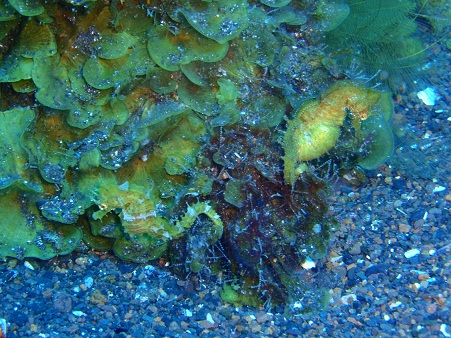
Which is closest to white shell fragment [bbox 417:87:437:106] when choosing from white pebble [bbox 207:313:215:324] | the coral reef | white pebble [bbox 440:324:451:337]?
the coral reef

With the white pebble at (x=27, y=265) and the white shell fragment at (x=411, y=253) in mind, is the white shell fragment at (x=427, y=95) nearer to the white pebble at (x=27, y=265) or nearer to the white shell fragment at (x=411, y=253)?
the white shell fragment at (x=411, y=253)

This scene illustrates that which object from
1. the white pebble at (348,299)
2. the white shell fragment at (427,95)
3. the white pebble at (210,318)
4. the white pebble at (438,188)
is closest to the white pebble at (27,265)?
the white pebble at (210,318)

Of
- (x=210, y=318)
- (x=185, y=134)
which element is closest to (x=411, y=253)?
(x=210, y=318)

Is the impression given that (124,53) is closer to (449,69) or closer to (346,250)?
(346,250)

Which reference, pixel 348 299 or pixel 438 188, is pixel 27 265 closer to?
pixel 348 299

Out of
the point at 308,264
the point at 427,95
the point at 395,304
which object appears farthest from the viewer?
the point at 427,95

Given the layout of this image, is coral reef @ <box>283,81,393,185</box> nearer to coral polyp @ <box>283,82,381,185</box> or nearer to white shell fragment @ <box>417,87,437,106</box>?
coral polyp @ <box>283,82,381,185</box>

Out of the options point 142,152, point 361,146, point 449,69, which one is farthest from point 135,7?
point 449,69
